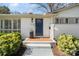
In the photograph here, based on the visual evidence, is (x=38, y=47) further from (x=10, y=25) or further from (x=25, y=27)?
(x=10, y=25)

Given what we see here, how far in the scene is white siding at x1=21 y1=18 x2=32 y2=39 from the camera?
72.8 feet

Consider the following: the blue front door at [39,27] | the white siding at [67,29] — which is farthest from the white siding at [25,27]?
the white siding at [67,29]

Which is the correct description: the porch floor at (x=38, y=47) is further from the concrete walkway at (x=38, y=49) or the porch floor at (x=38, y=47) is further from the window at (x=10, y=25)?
the window at (x=10, y=25)

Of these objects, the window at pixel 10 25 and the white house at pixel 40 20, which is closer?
the white house at pixel 40 20

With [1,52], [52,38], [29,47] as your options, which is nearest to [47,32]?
[52,38]

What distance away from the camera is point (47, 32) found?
74.2 ft

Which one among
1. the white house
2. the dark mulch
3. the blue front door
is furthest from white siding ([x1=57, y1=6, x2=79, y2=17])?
the dark mulch

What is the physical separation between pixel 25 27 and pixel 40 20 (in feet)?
5.69

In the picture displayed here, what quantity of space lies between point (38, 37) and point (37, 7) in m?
12.0

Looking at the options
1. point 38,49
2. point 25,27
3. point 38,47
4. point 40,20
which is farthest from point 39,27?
point 38,49

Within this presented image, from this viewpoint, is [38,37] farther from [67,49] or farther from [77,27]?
[67,49]

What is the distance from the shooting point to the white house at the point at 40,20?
22133 millimetres

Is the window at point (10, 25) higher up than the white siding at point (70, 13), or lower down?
lower down

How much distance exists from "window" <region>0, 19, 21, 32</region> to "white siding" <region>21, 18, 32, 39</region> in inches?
15.3
